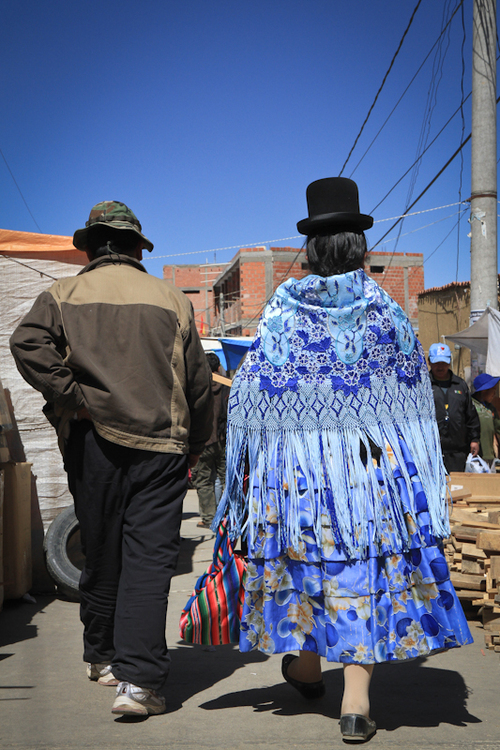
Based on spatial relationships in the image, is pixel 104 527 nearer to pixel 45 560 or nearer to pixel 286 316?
pixel 286 316

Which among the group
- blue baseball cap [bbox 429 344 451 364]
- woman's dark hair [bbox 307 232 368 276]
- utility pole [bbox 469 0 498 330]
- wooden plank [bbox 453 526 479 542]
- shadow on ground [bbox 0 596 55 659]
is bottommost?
shadow on ground [bbox 0 596 55 659]

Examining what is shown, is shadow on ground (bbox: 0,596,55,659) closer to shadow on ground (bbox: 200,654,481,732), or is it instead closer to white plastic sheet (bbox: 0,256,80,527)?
white plastic sheet (bbox: 0,256,80,527)

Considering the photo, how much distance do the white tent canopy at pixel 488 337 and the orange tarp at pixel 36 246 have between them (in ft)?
14.9

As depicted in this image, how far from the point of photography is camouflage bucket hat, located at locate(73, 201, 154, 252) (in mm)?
3014

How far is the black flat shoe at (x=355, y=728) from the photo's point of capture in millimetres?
2287

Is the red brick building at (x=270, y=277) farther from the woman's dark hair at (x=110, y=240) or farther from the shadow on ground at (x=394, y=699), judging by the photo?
the shadow on ground at (x=394, y=699)

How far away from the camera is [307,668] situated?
8.84ft

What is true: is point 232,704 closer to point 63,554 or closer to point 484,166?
point 63,554

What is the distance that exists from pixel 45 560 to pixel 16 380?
121cm

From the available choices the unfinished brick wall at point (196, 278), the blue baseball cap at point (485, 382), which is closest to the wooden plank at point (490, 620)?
the blue baseball cap at point (485, 382)

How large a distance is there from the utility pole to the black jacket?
71.4 inches

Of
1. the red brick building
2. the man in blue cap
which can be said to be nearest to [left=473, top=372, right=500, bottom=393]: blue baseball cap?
the man in blue cap

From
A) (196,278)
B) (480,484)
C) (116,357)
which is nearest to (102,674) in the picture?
(116,357)

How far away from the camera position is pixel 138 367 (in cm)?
270
